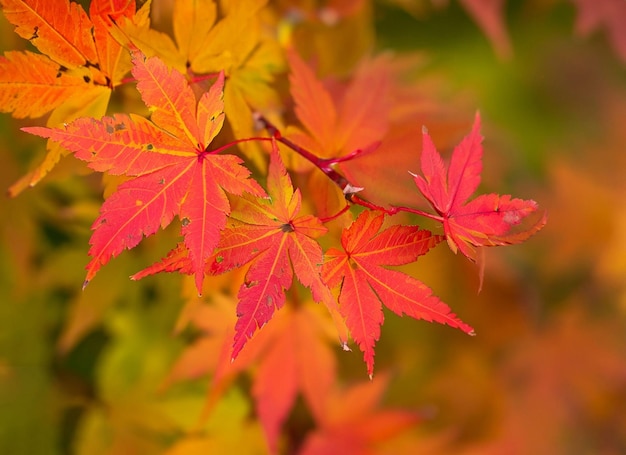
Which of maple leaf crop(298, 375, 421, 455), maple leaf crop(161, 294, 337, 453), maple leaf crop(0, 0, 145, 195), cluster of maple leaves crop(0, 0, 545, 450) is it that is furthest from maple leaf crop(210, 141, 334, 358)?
maple leaf crop(298, 375, 421, 455)

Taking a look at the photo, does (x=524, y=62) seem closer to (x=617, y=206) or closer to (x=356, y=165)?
(x=617, y=206)

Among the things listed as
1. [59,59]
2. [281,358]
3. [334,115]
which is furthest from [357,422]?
[59,59]

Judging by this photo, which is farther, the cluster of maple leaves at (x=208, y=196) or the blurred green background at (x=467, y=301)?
the blurred green background at (x=467, y=301)

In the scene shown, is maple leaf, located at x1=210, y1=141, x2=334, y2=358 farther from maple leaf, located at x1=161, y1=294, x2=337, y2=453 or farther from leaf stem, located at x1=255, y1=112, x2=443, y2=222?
maple leaf, located at x1=161, y1=294, x2=337, y2=453

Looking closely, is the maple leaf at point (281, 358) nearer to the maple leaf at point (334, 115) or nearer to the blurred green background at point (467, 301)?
the blurred green background at point (467, 301)

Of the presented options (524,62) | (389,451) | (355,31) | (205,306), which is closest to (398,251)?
(205,306)

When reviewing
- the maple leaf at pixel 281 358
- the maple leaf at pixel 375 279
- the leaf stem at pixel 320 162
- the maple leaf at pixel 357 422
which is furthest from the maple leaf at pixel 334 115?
the maple leaf at pixel 357 422

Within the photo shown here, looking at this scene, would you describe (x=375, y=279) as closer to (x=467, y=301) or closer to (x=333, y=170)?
(x=333, y=170)
